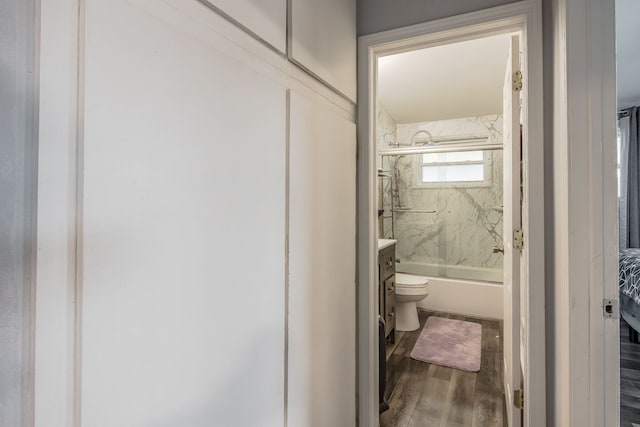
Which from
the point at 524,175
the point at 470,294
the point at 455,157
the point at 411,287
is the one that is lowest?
the point at 470,294

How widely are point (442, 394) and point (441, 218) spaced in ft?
8.69

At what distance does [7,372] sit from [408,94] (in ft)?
A: 11.7

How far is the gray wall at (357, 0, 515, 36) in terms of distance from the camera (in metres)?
1.48

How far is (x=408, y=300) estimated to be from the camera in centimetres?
314

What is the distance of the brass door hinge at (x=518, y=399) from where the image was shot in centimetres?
149

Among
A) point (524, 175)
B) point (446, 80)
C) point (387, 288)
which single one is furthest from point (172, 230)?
point (446, 80)

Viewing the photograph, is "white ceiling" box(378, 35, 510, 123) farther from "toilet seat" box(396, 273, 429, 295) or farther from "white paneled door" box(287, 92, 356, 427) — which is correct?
"toilet seat" box(396, 273, 429, 295)

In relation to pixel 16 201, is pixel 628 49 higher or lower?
higher

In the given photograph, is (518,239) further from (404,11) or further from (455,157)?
(455,157)

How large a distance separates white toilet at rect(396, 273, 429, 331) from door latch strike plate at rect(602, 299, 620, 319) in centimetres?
219

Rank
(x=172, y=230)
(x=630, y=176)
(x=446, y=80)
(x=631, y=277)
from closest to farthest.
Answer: (x=172, y=230), (x=631, y=277), (x=446, y=80), (x=630, y=176)

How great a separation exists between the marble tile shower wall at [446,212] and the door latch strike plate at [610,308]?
10.1 feet

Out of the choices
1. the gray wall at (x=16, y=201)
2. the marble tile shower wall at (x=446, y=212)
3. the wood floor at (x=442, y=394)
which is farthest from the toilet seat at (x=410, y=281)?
the gray wall at (x=16, y=201)

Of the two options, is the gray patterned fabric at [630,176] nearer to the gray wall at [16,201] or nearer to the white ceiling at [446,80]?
the white ceiling at [446,80]
